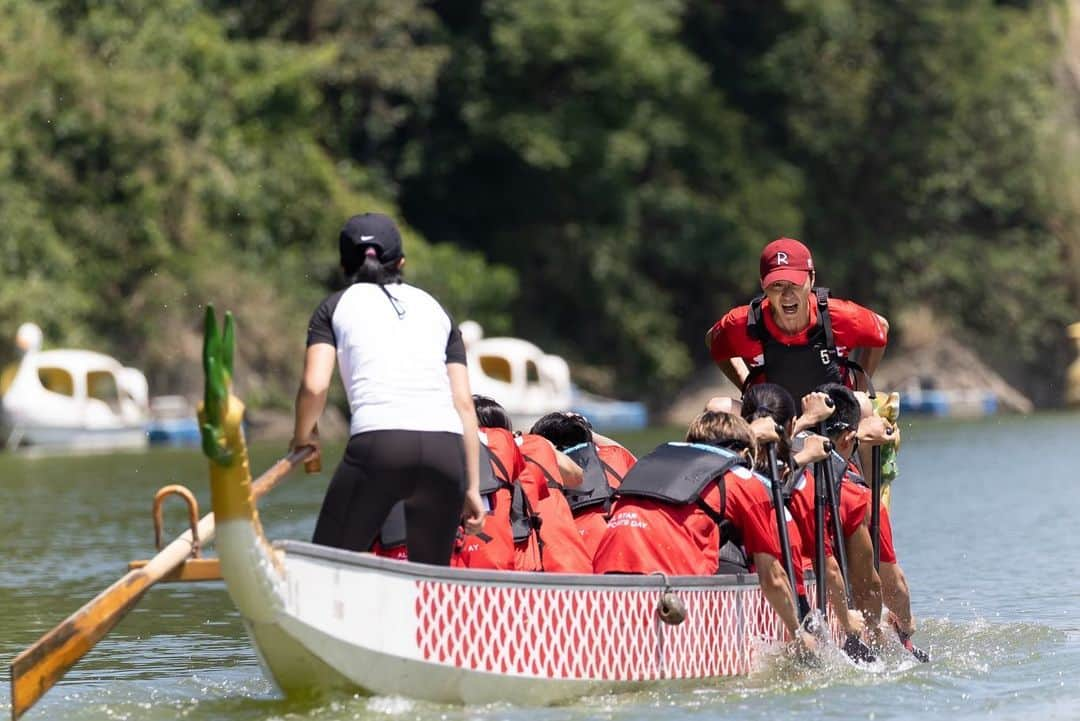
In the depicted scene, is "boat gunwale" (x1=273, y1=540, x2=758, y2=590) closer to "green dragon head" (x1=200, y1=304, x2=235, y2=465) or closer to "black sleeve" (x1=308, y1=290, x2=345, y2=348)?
"green dragon head" (x1=200, y1=304, x2=235, y2=465)

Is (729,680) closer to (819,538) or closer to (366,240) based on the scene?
(819,538)

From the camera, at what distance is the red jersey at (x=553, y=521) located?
29.2 feet

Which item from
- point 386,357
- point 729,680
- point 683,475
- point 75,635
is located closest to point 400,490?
point 386,357

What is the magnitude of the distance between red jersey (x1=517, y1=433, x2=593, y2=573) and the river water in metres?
0.82

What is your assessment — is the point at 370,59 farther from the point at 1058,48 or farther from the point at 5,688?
the point at 5,688

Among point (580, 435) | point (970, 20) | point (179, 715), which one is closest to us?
point (179, 715)

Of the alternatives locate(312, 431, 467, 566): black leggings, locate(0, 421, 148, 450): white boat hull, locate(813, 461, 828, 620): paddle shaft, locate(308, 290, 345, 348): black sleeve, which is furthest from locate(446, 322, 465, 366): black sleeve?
locate(0, 421, 148, 450): white boat hull

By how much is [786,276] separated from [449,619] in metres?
2.68

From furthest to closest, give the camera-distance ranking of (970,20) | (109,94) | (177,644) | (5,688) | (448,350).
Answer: (970,20)
(109,94)
(177,644)
(5,688)
(448,350)

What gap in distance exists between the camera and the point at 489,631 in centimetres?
773

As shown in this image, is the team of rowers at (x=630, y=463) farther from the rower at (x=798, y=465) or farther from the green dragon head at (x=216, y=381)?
the green dragon head at (x=216, y=381)

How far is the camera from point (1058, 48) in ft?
155

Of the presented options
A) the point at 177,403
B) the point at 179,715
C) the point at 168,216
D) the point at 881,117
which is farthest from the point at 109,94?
the point at 179,715

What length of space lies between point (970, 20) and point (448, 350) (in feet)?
121
